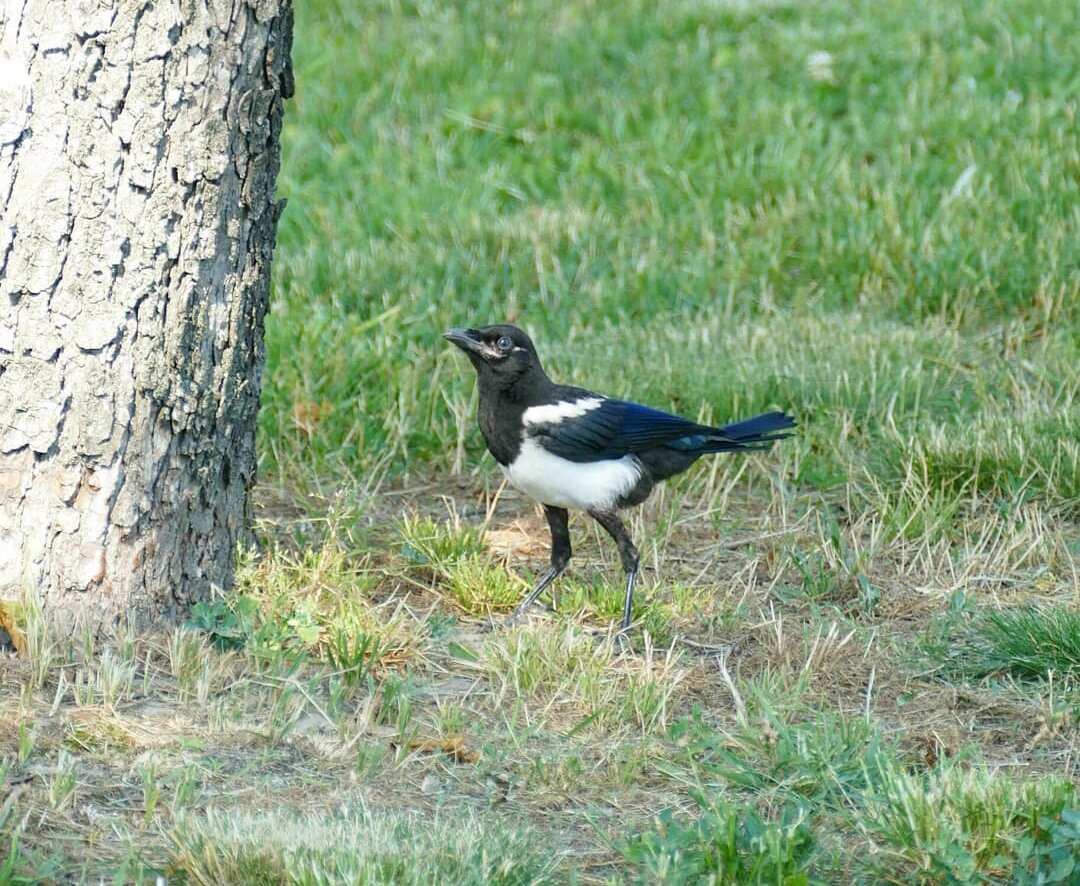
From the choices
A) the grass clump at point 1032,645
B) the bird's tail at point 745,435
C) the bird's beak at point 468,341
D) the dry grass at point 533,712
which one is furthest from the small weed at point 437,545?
the grass clump at point 1032,645

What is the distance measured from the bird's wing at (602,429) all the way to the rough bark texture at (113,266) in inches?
45.8

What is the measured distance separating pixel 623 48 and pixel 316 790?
7668 millimetres

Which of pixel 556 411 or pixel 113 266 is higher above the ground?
pixel 113 266

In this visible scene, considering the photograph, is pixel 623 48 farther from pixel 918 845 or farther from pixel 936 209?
pixel 918 845

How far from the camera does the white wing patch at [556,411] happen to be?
519 centimetres

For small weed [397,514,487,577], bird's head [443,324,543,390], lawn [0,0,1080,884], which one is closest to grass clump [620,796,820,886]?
lawn [0,0,1080,884]

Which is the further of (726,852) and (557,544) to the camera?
(557,544)

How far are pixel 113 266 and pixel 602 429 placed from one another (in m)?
1.72

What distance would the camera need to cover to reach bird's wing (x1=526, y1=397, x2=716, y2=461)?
519 cm

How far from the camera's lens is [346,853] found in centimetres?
330

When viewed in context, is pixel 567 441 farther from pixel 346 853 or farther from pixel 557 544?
pixel 346 853

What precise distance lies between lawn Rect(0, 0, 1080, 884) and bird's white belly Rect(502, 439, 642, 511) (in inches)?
13.4

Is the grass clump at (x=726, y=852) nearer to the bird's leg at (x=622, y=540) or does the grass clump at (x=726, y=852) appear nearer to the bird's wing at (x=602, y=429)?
the bird's leg at (x=622, y=540)

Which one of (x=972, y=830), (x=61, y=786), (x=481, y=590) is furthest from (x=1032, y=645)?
(x=61, y=786)
